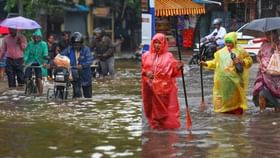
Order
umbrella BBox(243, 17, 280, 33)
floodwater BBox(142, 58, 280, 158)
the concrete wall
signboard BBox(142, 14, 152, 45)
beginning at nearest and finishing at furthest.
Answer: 1. floodwater BBox(142, 58, 280, 158)
2. signboard BBox(142, 14, 152, 45)
3. umbrella BBox(243, 17, 280, 33)
4. the concrete wall

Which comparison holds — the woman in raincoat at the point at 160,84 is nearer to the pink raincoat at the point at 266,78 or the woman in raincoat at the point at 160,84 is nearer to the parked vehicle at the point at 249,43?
the pink raincoat at the point at 266,78

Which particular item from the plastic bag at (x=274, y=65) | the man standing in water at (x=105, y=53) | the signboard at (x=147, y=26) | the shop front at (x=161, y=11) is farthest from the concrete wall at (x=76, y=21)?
the signboard at (x=147, y=26)

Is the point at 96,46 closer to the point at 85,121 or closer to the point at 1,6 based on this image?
the point at 85,121

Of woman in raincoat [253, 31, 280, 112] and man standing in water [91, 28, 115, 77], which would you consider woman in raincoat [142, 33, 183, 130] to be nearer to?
woman in raincoat [253, 31, 280, 112]

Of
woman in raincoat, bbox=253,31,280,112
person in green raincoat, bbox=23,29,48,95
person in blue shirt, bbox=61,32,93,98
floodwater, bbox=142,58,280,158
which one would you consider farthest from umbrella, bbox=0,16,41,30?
woman in raincoat, bbox=253,31,280,112

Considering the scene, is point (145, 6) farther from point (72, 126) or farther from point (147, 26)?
point (72, 126)

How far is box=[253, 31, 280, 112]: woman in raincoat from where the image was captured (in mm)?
12859

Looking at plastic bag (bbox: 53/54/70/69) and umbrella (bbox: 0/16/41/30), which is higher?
umbrella (bbox: 0/16/41/30)

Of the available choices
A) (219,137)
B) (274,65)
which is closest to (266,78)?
(274,65)

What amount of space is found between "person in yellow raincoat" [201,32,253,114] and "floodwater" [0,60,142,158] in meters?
1.54

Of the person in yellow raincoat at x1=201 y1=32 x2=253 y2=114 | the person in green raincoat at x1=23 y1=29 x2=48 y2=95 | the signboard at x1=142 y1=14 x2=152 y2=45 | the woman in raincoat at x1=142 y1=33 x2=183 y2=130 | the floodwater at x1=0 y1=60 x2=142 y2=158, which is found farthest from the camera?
the person in green raincoat at x1=23 y1=29 x2=48 y2=95

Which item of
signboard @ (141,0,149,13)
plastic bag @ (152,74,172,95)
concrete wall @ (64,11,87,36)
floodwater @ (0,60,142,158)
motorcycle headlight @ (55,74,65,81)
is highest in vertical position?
signboard @ (141,0,149,13)

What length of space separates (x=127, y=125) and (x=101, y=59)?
11081 millimetres

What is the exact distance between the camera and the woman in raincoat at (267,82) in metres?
12.9
